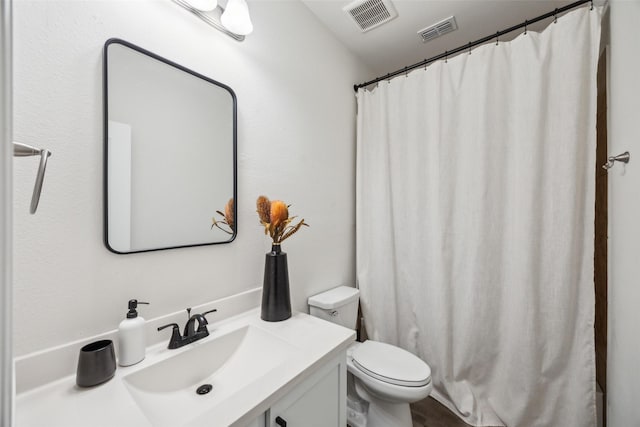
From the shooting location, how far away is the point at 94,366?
2.32ft

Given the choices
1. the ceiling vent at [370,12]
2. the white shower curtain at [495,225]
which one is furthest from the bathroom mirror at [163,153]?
the white shower curtain at [495,225]

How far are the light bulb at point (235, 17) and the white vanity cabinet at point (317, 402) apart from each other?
134 centimetres

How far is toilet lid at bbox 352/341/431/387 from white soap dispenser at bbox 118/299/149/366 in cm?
101

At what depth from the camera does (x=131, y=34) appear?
2.89ft

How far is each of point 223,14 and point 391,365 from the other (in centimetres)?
177

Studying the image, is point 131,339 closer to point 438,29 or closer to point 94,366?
point 94,366

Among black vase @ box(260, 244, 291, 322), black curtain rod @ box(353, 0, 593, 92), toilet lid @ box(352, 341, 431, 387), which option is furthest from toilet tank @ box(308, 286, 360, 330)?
black curtain rod @ box(353, 0, 593, 92)

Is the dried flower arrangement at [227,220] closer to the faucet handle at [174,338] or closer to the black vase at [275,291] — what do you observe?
the black vase at [275,291]

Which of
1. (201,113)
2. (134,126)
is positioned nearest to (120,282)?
(134,126)

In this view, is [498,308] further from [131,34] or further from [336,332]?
[131,34]

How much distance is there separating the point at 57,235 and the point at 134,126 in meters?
0.41

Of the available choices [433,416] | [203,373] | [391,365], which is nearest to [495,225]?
[391,365]

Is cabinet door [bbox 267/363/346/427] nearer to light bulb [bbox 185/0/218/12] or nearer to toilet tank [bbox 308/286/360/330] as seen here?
toilet tank [bbox 308/286/360/330]

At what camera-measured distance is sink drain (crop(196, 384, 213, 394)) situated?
875 mm
